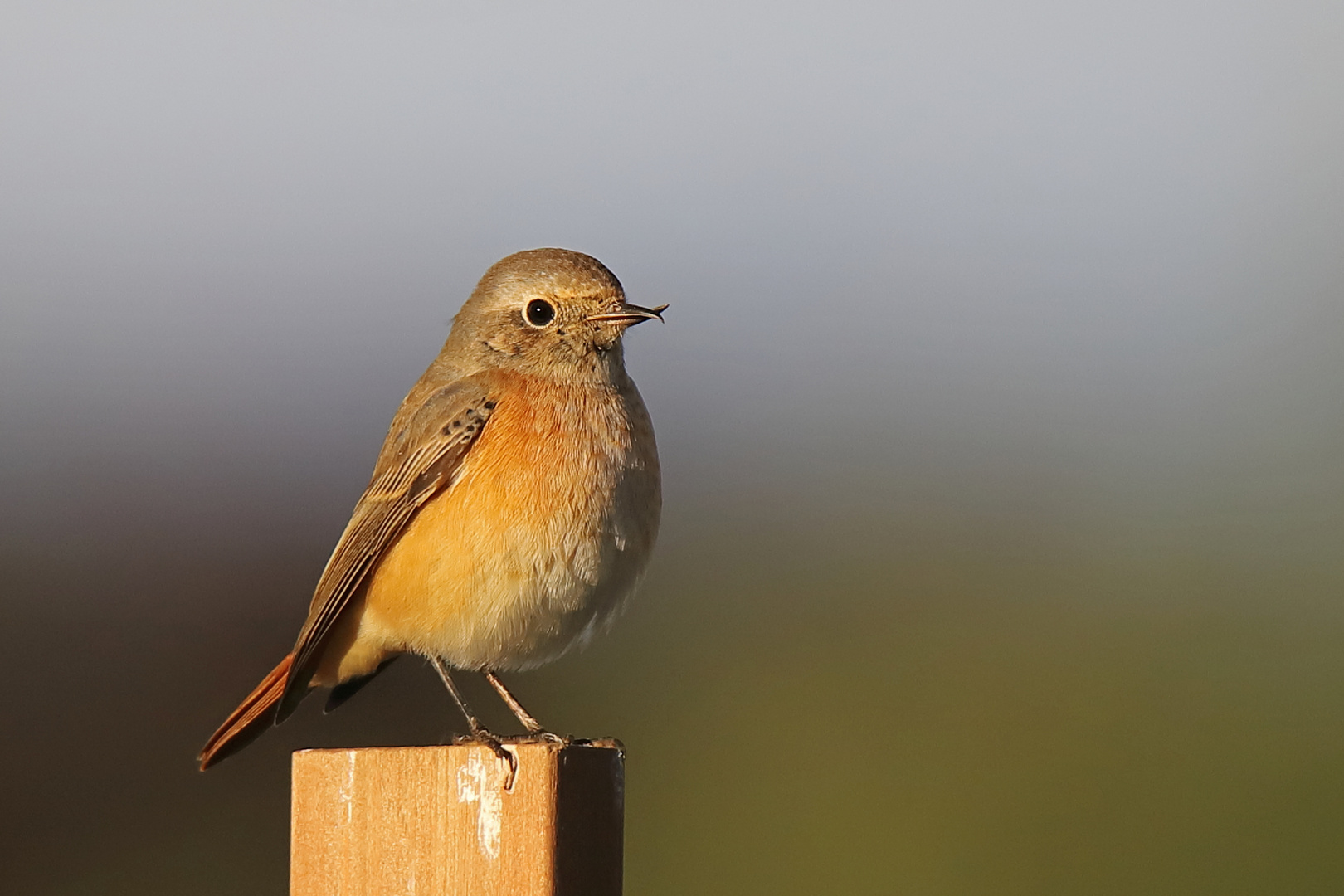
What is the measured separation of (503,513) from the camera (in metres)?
4.38

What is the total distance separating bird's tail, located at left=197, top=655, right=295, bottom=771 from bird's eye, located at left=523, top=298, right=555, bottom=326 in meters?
1.48

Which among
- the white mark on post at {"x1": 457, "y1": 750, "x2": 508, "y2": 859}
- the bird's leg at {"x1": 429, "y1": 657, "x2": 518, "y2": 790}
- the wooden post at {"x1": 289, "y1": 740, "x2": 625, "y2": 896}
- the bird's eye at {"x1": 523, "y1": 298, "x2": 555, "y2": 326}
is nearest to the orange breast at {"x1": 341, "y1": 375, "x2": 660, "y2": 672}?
the bird's leg at {"x1": 429, "y1": 657, "x2": 518, "y2": 790}

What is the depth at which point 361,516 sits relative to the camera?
16.1ft

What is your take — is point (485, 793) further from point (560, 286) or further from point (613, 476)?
point (560, 286)

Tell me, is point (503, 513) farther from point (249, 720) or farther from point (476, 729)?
point (249, 720)

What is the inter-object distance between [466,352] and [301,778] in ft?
7.45

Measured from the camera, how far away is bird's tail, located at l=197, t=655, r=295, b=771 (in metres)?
4.58

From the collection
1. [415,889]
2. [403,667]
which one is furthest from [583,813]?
[403,667]

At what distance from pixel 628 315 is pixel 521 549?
99cm

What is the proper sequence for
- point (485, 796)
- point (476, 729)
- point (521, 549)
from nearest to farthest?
point (485, 796), point (476, 729), point (521, 549)

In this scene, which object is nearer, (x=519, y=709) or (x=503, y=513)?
(x=503, y=513)

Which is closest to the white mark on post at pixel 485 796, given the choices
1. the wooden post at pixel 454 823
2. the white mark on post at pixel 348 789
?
the wooden post at pixel 454 823

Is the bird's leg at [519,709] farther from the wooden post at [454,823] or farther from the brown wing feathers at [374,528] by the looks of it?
the wooden post at [454,823]

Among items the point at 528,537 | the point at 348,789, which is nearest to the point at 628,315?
the point at 528,537
